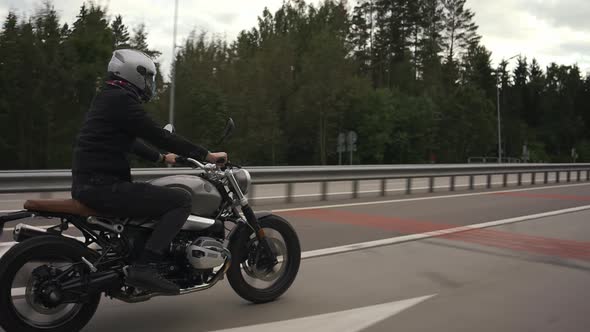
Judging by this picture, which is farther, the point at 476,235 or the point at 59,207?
the point at 476,235

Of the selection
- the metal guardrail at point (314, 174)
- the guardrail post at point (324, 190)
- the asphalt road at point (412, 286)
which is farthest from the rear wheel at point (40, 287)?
the guardrail post at point (324, 190)

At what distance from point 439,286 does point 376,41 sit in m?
57.0

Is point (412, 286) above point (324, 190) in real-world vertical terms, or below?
below

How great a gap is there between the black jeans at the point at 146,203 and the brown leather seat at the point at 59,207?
0.11ft

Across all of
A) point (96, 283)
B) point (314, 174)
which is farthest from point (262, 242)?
point (314, 174)

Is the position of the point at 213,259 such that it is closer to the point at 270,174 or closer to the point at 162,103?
the point at 270,174

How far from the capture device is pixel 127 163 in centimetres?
375

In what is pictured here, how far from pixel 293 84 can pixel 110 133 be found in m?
44.5

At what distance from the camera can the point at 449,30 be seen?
62344mm

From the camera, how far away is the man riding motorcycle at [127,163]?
3586 millimetres

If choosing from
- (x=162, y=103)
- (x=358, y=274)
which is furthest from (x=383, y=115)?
(x=358, y=274)

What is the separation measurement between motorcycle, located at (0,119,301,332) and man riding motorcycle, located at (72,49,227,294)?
9 cm

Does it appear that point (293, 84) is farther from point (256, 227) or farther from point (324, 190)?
point (256, 227)

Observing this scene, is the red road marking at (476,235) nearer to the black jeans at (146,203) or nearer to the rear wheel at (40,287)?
the black jeans at (146,203)
